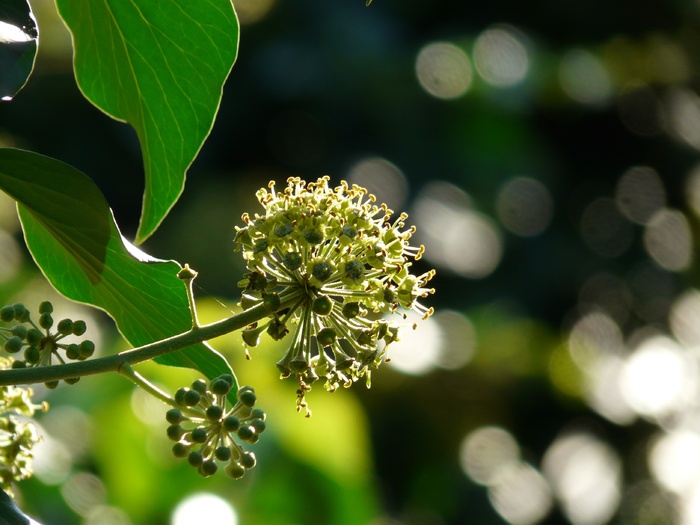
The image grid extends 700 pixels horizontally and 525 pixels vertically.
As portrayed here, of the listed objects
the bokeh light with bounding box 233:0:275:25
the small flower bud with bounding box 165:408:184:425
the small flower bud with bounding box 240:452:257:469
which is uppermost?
the small flower bud with bounding box 240:452:257:469

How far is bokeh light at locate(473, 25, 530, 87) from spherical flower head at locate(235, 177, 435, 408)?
40.6 feet

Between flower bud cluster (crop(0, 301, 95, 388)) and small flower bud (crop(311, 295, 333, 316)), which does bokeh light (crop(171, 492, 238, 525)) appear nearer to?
flower bud cluster (crop(0, 301, 95, 388))

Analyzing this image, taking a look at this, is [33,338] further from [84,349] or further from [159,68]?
[159,68]

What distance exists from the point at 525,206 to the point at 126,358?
13.0 meters

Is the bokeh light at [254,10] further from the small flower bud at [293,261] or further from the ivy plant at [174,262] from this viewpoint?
the small flower bud at [293,261]

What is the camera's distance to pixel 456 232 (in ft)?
43.3

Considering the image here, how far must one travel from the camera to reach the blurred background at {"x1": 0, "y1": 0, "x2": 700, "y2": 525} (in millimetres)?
13000

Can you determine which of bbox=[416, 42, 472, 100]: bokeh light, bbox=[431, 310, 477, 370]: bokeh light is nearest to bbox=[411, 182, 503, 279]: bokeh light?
bbox=[431, 310, 477, 370]: bokeh light

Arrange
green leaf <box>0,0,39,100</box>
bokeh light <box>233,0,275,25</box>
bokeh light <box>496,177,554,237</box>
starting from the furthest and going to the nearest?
bokeh light <box>233,0,275,25</box>, bokeh light <box>496,177,554,237</box>, green leaf <box>0,0,39,100</box>

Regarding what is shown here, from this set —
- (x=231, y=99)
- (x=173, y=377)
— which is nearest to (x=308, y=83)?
(x=231, y=99)

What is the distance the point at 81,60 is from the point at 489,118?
1287 cm

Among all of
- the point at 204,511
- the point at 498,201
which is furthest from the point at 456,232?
the point at 204,511

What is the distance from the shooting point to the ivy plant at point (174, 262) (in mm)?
1697

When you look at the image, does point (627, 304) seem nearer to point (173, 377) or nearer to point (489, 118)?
point (489, 118)
